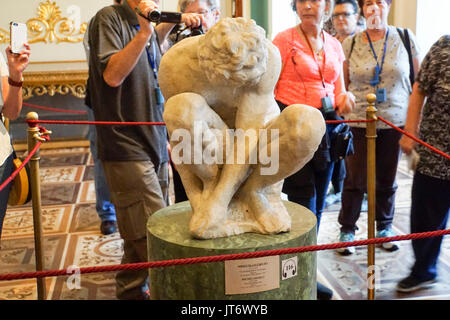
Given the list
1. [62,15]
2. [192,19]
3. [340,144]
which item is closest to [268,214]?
[340,144]

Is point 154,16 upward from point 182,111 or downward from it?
upward

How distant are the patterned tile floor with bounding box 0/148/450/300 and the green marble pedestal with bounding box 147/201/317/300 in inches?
42.4

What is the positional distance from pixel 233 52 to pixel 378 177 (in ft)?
6.98

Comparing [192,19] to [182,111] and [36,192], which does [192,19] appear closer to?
[182,111]

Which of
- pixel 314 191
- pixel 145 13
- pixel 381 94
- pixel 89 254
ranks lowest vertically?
pixel 89 254

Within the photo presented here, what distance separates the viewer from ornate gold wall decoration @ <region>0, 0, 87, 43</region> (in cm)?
734

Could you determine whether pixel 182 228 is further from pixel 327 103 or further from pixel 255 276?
pixel 327 103

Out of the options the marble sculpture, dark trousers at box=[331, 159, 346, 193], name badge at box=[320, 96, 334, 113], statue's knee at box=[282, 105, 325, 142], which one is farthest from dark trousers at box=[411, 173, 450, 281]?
statue's knee at box=[282, 105, 325, 142]

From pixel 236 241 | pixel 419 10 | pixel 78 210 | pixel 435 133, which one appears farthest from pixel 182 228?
pixel 419 10

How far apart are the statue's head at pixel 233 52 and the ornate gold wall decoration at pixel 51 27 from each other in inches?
229

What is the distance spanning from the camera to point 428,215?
3172mm

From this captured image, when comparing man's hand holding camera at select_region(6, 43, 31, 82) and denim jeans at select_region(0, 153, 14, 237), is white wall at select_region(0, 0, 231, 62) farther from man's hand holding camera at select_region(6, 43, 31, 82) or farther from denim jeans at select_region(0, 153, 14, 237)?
denim jeans at select_region(0, 153, 14, 237)

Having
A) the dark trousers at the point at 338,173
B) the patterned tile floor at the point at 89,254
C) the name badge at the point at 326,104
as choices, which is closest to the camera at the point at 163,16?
the name badge at the point at 326,104

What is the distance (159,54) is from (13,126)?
550cm
